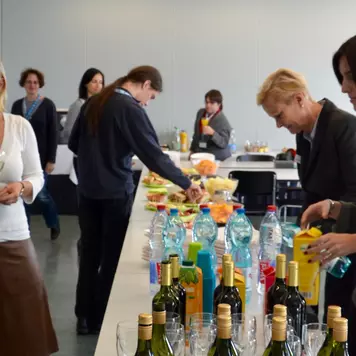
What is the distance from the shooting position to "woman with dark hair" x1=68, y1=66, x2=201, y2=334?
356 centimetres

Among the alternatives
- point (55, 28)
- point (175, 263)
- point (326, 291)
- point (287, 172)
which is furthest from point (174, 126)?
point (175, 263)

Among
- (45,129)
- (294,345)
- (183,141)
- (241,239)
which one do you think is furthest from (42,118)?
(294,345)

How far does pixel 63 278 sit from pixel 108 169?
1.60m

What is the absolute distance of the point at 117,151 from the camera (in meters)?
3.61

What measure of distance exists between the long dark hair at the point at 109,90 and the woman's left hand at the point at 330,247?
2017 mm

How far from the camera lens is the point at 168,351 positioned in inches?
54.3

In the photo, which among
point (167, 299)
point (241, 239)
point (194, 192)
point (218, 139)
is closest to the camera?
point (167, 299)

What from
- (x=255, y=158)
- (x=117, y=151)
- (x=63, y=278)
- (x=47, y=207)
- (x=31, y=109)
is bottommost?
(x=63, y=278)

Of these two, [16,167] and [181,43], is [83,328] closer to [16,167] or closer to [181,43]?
[16,167]

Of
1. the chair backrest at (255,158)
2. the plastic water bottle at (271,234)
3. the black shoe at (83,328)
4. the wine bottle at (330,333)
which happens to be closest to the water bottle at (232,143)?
the chair backrest at (255,158)

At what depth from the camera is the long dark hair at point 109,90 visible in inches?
141

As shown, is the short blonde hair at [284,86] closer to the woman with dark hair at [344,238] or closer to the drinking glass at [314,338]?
the woman with dark hair at [344,238]

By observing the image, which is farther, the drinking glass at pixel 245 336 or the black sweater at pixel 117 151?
the black sweater at pixel 117 151

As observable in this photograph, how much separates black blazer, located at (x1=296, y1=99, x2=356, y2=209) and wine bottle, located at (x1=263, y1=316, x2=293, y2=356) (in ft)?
4.40
